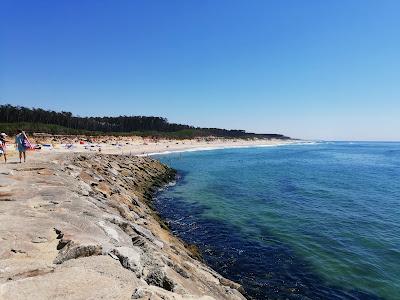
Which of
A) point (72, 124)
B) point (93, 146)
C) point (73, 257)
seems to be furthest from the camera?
point (72, 124)

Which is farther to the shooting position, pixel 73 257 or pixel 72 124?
pixel 72 124

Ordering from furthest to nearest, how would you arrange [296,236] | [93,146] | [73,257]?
[93,146]
[296,236]
[73,257]

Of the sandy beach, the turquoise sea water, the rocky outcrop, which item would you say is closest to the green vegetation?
the sandy beach

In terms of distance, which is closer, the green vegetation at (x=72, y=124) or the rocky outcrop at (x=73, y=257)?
the rocky outcrop at (x=73, y=257)

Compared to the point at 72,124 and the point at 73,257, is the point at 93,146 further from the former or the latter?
the point at 72,124

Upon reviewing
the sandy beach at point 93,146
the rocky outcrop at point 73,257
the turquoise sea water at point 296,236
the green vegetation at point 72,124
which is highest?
the green vegetation at point 72,124

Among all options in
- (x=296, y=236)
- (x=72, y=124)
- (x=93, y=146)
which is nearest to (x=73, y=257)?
(x=296, y=236)

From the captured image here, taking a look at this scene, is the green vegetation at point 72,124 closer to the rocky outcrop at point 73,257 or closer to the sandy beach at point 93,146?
the sandy beach at point 93,146

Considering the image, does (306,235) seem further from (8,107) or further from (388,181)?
(8,107)

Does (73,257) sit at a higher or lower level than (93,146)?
higher

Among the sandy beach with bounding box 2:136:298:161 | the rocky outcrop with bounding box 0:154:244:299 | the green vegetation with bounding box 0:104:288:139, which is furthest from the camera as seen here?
the green vegetation with bounding box 0:104:288:139

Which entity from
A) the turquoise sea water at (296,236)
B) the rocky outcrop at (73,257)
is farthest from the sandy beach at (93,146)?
the rocky outcrop at (73,257)

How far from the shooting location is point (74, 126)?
128500 millimetres

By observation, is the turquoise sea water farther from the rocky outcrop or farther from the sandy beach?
the sandy beach
